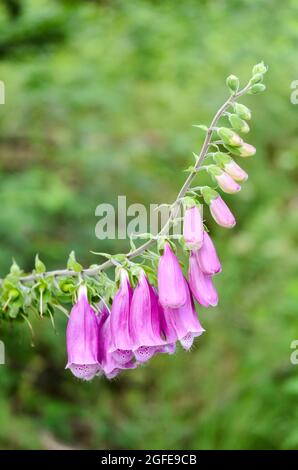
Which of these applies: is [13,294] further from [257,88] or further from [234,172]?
[257,88]

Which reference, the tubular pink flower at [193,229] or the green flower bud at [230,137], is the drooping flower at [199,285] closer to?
the tubular pink flower at [193,229]

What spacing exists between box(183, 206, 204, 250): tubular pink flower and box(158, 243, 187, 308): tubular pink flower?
7 centimetres

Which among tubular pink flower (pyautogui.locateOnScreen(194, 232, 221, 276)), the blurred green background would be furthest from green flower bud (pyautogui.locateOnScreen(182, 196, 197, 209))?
the blurred green background

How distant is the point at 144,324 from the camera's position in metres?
1.70

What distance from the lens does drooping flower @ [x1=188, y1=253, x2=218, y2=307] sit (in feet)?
5.57

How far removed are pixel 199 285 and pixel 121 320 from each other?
0.22 m

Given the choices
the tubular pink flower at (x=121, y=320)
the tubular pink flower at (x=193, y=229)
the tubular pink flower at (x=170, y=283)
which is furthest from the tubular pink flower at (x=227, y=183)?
Answer: the tubular pink flower at (x=121, y=320)

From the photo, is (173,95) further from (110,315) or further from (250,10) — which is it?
(110,315)

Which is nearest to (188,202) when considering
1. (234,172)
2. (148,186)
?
(234,172)

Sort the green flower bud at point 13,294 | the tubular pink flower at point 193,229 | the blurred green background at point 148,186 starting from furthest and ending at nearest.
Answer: the blurred green background at point 148,186 < the green flower bud at point 13,294 < the tubular pink flower at point 193,229

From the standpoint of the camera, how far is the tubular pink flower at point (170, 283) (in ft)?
5.35

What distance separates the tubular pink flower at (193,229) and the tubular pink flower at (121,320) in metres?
0.21

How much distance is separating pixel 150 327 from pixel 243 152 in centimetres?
52

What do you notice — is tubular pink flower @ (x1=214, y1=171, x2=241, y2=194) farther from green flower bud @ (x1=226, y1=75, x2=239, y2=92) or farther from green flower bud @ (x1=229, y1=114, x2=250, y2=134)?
green flower bud @ (x1=226, y1=75, x2=239, y2=92)
